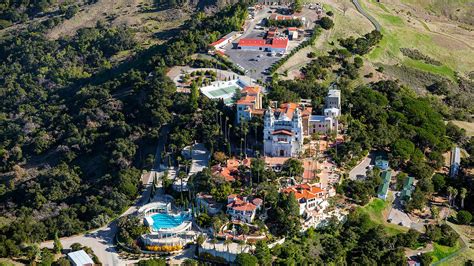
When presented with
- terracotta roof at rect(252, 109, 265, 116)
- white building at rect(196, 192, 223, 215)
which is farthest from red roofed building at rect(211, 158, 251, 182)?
terracotta roof at rect(252, 109, 265, 116)

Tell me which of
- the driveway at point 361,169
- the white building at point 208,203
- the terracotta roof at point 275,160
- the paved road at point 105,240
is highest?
the terracotta roof at point 275,160

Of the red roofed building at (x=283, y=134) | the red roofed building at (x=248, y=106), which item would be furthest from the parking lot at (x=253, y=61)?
the red roofed building at (x=283, y=134)

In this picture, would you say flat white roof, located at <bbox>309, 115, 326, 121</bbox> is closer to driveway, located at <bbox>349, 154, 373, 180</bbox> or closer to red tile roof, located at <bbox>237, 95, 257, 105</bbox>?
driveway, located at <bbox>349, 154, 373, 180</bbox>

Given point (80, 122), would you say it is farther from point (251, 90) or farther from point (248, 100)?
point (248, 100)

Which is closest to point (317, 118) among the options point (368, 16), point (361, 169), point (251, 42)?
point (361, 169)

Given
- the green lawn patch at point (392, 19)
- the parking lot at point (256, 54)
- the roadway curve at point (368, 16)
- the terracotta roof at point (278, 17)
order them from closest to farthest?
the parking lot at point (256, 54) < the terracotta roof at point (278, 17) < the roadway curve at point (368, 16) < the green lawn patch at point (392, 19)

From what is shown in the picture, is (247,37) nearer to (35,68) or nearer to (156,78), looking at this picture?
(156,78)

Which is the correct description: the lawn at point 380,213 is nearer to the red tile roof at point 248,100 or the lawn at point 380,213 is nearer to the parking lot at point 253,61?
the red tile roof at point 248,100
